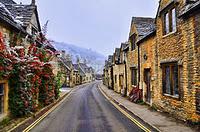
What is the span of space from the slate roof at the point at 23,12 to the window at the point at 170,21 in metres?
11.0

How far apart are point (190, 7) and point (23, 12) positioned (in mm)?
15666

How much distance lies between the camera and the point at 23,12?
77.7 ft

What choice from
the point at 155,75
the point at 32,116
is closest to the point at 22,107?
the point at 32,116

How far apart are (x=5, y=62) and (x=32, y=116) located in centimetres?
401

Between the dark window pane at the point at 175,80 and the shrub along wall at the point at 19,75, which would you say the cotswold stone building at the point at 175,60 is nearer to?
the dark window pane at the point at 175,80

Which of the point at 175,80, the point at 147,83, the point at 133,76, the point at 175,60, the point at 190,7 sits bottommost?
the point at 147,83

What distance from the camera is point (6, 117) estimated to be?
14.2 meters

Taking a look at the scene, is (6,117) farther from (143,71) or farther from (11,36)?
(143,71)

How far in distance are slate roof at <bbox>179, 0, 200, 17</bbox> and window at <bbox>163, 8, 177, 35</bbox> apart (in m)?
1.81

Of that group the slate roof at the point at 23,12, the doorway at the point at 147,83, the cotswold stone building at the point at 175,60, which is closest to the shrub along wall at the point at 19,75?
the slate roof at the point at 23,12

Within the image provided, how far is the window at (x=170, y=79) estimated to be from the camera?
47.8 feet

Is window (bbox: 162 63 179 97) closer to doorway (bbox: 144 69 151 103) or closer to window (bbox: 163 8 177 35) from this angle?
window (bbox: 163 8 177 35)

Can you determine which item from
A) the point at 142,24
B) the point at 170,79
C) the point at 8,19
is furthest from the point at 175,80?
the point at 142,24

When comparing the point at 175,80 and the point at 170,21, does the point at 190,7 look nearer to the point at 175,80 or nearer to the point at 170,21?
the point at 170,21
